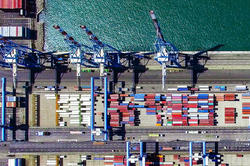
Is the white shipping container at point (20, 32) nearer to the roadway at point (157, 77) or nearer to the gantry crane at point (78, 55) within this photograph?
the roadway at point (157, 77)

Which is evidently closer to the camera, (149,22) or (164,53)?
(164,53)

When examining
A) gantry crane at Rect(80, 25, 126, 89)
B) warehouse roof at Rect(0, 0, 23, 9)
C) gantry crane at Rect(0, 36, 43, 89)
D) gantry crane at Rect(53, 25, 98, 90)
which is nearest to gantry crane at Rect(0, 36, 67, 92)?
gantry crane at Rect(0, 36, 43, 89)

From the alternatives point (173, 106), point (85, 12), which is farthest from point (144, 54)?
point (85, 12)

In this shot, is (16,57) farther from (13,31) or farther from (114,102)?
(114,102)

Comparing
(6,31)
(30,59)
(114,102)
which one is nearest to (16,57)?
(30,59)

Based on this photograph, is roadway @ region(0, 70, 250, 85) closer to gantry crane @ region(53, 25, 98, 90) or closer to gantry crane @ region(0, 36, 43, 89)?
gantry crane @ region(0, 36, 43, 89)
